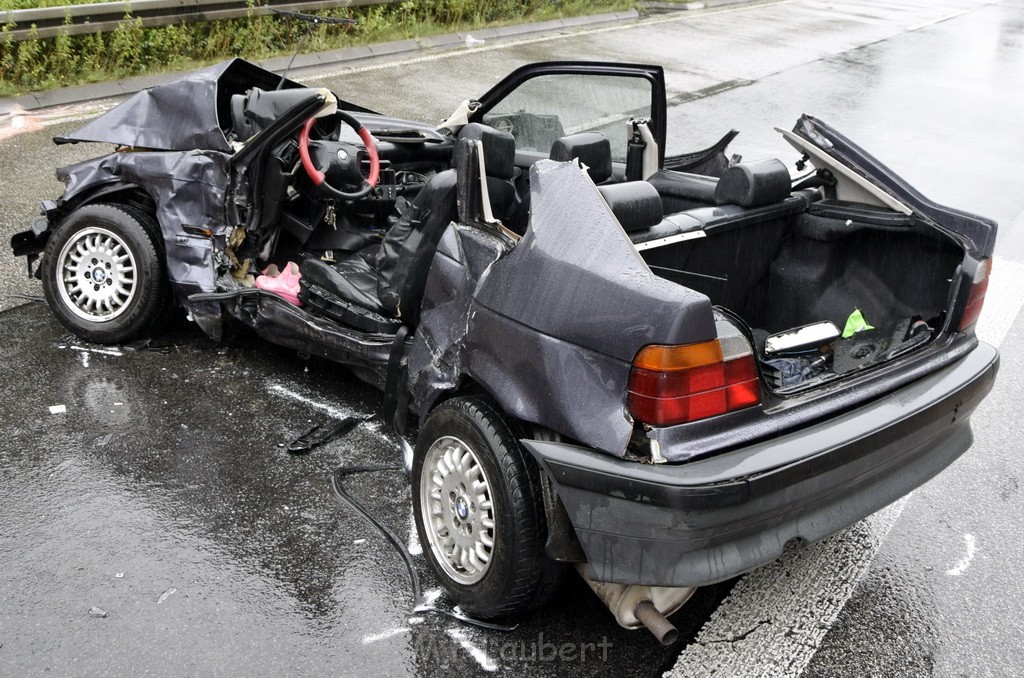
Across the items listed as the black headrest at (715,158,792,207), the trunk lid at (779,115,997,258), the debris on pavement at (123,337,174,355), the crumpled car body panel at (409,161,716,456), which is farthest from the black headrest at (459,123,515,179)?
the debris on pavement at (123,337,174,355)

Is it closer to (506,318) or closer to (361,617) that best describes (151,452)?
(361,617)

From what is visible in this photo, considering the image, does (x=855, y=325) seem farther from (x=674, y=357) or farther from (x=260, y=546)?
(x=260, y=546)

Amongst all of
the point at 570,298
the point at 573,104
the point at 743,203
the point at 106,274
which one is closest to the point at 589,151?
the point at 743,203

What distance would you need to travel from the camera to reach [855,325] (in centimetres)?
389

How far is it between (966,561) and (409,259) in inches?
97.1

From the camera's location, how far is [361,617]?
332 cm

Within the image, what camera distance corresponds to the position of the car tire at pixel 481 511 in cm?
304

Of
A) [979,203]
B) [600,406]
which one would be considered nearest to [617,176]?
[600,406]

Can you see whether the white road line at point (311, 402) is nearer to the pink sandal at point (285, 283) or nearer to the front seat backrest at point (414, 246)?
the pink sandal at point (285, 283)

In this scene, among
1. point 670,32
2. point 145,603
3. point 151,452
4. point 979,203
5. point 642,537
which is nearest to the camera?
point 642,537

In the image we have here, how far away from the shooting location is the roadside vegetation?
9867 millimetres

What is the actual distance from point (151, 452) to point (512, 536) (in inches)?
76.0

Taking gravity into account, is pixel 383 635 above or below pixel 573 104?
below

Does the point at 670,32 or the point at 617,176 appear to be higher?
the point at 617,176
